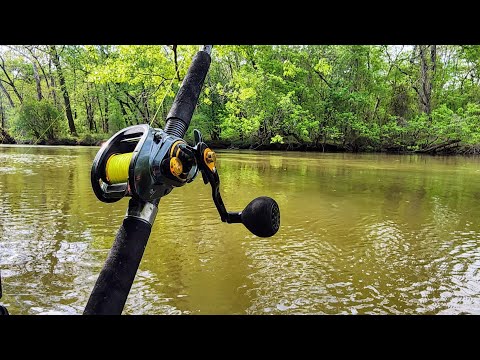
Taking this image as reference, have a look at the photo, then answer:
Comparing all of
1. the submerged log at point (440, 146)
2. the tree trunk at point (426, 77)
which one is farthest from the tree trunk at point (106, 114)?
the submerged log at point (440, 146)

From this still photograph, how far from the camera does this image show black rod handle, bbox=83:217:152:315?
1.18m

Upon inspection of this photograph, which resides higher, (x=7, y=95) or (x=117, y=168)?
(x=7, y=95)

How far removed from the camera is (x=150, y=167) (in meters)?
1.15

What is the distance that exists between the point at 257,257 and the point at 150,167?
9.32 ft

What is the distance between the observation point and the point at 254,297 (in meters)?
2.94

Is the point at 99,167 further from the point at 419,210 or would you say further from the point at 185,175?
the point at 419,210

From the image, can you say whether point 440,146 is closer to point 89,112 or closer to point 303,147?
point 303,147

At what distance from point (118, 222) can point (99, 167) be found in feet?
13.0

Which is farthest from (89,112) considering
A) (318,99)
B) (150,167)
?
(150,167)

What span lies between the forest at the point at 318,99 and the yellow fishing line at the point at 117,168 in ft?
67.6

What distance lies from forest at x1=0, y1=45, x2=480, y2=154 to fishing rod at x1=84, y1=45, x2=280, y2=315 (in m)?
20.5

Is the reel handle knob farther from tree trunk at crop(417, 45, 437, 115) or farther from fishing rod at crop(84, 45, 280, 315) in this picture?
tree trunk at crop(417, 45, 437, 115)

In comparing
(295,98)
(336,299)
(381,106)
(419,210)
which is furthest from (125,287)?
(381,106)
